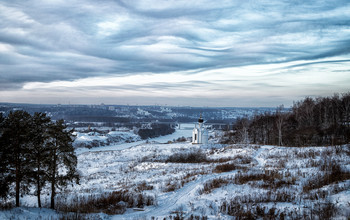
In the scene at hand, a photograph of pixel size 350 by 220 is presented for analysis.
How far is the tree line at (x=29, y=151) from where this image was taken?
9.55 metres

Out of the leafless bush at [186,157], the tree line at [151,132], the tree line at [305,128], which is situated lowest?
the tree line at [151,132]

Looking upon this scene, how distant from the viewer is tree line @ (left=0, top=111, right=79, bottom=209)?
9547mm

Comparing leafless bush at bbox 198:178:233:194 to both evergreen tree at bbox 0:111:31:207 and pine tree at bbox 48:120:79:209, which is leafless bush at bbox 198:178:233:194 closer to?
pine tree at bbox 48:120:79:209

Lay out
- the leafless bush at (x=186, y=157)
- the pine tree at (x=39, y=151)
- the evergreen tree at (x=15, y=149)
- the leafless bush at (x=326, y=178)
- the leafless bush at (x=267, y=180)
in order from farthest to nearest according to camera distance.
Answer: the leafless bush at (x=186, y=157) → the leafless bush at (x=267, y=180) → the pine tree at (x=39, y=151) → the leafless bush at (x=326, y=178) → the evergreen tree at (x=15, y=149)

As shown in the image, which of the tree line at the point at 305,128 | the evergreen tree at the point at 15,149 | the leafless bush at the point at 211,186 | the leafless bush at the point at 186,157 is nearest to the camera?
the evergreen tree at the point at 15,149

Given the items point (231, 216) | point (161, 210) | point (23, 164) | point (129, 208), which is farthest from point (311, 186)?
point (23, 164)

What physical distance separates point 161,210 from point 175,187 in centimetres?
420

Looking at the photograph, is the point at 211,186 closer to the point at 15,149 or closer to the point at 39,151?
the point at 39,151

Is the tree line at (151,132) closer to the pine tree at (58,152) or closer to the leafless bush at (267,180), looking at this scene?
the leafless bush at (267,180)

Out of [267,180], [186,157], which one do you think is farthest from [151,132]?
[267,180]

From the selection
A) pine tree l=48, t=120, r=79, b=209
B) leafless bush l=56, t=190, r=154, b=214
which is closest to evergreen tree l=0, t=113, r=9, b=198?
pine tree l=48, t=120, r=79, b=209

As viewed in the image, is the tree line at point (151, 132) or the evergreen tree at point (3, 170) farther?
the tree line at point (151, 132)

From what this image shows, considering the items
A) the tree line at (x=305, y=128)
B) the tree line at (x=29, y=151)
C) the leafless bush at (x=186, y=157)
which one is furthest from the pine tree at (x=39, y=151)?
the tree line at (x=305, y=128)

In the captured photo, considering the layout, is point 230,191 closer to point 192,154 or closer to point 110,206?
point 110,206
